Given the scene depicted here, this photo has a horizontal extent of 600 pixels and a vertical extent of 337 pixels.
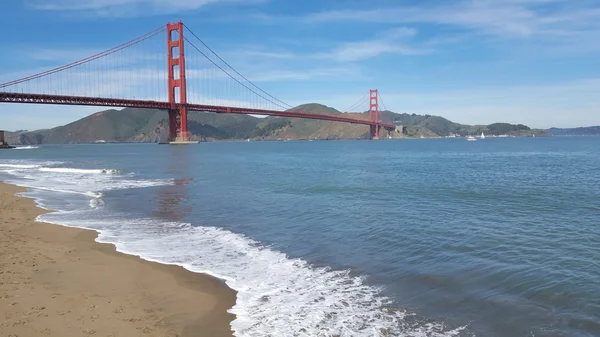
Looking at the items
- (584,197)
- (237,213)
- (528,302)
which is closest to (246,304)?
(528,302)

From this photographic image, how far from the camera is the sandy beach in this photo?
15.4ft

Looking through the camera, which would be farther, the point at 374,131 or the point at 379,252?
the point at 374,131

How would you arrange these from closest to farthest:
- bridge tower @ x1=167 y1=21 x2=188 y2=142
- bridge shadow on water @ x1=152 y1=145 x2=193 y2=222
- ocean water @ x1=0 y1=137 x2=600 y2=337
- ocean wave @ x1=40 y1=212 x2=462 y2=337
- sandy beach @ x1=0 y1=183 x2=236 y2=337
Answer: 1. sandy beach @ x1=0 y1=183 x2=236 y2=337
2. ocean wave @ x1=40 y1=212 x2=462 y2=337
3. ocean water @ x1=0 y1=137 x2=600 y2=337
4. bridge shadow on water @ x1=152 y1=145 x2=193 y2=222
5. bridge tower @ x1=167 y1=21 x2=188 y2=142

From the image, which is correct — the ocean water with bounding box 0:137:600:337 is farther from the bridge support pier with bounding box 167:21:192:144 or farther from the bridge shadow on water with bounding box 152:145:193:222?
the bridge support pier with bounding box 167:21:192:144

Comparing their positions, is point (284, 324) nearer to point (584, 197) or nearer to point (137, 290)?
point (137, 290)

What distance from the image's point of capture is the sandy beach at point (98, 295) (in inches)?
185

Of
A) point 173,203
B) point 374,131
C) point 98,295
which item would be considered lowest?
point 173,203

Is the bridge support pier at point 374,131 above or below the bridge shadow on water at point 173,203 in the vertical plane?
above

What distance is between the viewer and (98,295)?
18.9 ft

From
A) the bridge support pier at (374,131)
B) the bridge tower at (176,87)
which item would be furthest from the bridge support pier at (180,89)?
the bridge support pier at (374,131)

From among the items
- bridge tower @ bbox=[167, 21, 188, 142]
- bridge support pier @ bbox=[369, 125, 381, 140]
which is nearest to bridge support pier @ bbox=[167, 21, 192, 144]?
bridge tower @ bbox=[167, 21, 188, 142]

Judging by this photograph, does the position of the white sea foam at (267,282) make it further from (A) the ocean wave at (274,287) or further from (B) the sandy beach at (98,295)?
(B) the sandy beach at (98,295)

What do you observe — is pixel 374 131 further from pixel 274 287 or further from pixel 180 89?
pixel 274 287

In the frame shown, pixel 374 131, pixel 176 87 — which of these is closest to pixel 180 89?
pixel 176 87
